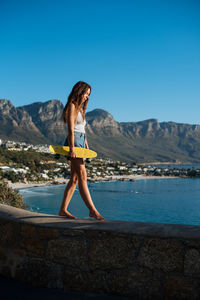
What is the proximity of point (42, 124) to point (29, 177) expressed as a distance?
7316 centimetres

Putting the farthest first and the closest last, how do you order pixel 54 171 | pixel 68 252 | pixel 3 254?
pixel 54 171, pixel 3 254, pixel 68 252

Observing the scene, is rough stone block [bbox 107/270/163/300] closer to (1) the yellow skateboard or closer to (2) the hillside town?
(1) the yellow skateboard

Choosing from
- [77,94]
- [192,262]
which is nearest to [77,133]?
[77,94]

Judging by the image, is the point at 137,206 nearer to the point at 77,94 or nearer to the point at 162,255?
the point at 77,94

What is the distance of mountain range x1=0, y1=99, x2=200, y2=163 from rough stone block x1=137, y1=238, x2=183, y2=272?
121678 mm

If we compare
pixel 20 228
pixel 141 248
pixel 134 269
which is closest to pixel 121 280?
pixel 134 269

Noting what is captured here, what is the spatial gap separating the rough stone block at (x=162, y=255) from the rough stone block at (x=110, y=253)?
0.34ft

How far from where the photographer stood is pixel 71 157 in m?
3.13

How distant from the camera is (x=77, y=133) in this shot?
10.5 feet

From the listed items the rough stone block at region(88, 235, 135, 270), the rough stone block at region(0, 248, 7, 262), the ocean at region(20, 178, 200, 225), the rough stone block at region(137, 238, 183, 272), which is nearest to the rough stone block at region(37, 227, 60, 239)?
the rough stone block at region(88, 235, 135, 270)

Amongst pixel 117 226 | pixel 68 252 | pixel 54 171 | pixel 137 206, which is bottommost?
pixel 137 206

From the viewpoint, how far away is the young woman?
308 cm

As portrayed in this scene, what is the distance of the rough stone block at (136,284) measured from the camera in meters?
2.19

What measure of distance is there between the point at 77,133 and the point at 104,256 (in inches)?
54.2
